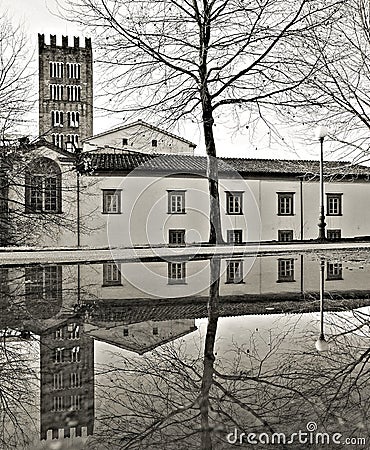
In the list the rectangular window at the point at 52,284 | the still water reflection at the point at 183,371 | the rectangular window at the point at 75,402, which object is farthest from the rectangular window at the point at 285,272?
the rectangular window at the point at 75,402

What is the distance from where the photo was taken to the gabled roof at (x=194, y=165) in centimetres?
2456

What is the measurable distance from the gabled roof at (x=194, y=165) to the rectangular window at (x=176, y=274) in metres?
17.6

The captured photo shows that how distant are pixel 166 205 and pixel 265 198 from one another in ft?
18.5

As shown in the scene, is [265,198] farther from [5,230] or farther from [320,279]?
[320,279]

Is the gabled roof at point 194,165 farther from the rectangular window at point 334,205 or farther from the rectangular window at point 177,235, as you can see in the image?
the rectangular window at point 177,235

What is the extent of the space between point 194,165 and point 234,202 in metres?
3.16

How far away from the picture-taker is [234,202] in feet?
90.1

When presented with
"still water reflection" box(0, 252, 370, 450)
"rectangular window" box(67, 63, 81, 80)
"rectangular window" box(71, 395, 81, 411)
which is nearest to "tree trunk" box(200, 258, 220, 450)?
"still water reflection" box(0, 252, 370, 450)

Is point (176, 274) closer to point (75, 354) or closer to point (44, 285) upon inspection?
point (44, 285)

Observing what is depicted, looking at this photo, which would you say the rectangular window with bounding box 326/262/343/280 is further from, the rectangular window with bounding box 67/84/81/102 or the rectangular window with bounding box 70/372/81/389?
the rectangular window with bounding box 67/84/81/102

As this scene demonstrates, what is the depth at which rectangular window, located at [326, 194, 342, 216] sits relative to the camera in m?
29.3

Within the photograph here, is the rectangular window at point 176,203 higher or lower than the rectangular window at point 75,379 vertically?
higher

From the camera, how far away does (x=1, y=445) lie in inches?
47.4

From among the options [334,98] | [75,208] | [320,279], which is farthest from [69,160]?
[320,279]
